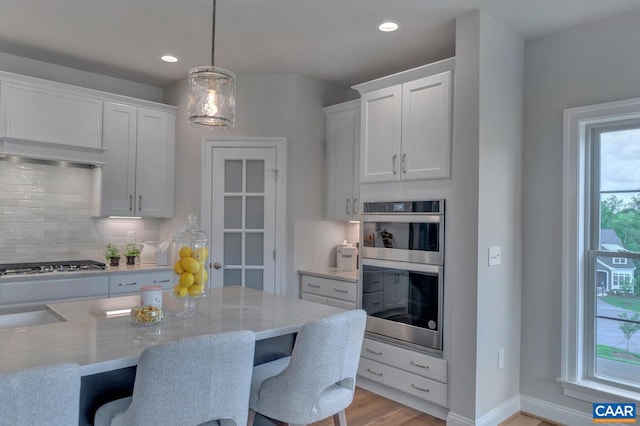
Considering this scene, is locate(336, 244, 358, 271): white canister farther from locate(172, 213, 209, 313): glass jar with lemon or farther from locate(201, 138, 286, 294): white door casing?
locate(172, 213, 209, 313): glass jar with lemon

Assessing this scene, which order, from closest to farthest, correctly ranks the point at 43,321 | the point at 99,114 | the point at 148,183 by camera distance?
the point at 43,321 → the point at 99,114 → the point at 148,183

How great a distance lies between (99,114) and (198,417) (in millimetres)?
3418

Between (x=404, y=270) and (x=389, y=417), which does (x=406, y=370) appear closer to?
(x=389, y=417)

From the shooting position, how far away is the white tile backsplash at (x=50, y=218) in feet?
12.4

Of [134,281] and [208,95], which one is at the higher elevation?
[208,95]

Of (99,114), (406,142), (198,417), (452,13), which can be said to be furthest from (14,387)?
(99,114)

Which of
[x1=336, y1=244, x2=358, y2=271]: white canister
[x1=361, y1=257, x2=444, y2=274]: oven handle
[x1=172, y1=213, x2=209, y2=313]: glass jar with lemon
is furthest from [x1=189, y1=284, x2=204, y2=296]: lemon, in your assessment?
[x1=336, y1=244, x2=358, y2=271]: white canister

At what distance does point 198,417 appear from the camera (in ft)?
4.67

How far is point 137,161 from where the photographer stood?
424cm

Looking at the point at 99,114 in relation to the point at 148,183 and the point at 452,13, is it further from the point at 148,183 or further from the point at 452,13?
the point at 452,13

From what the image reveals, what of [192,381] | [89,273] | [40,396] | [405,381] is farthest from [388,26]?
[89,273]

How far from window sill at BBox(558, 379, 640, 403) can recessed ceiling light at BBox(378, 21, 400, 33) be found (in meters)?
2.73

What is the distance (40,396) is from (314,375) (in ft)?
2.99

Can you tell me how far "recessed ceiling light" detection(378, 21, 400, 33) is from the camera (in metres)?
3.08
